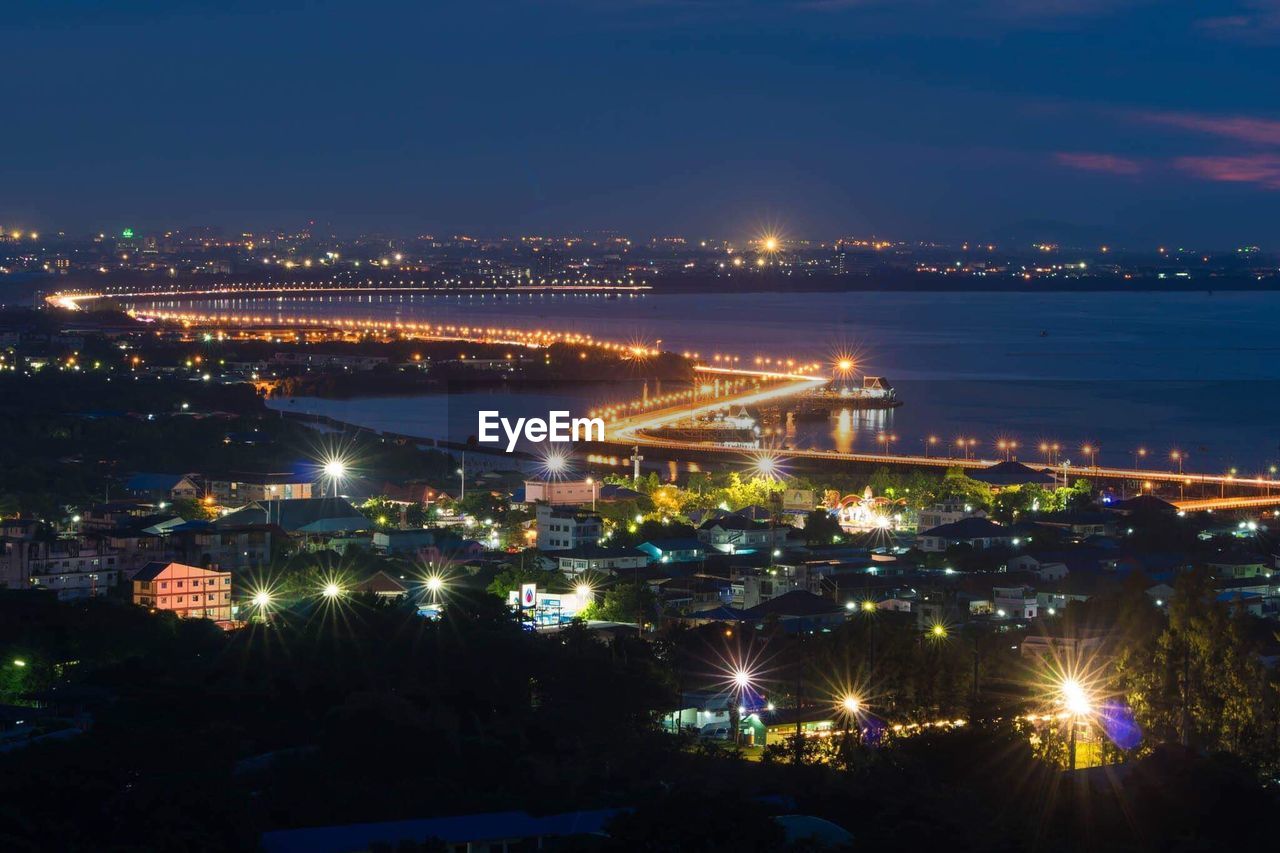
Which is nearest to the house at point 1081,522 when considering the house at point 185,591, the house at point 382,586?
the house at point 382,586

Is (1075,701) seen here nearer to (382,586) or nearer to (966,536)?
(382,586)

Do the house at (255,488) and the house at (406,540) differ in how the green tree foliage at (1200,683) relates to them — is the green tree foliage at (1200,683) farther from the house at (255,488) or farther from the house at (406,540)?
the house at (255,488)

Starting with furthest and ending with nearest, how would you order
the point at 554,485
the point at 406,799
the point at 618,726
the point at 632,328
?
the point at 632,328 < the point at 554,485 < the point at 618,726 < the point at 406,799

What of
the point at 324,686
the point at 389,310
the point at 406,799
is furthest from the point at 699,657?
the point at 389,310

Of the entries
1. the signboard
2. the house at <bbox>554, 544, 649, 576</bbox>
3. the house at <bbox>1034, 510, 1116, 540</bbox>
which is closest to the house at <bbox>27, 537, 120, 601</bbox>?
the house at <bbox>554, 544, 649, 576</bbox>

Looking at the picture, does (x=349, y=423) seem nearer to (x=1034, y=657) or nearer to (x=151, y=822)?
(x=1034, y=657)
